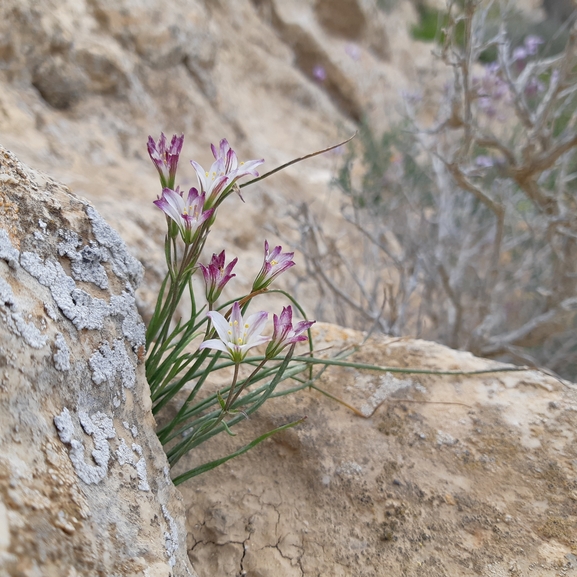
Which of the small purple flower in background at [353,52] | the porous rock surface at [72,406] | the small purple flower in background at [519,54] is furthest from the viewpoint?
the small purple flower in background at [353,52]

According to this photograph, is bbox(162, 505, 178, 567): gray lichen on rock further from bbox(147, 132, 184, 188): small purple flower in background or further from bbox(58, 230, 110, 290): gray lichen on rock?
bbox(147, 132, 184, 188): small purple flower in background

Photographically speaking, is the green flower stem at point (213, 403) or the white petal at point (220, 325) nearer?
the white petal at point (220, 325)

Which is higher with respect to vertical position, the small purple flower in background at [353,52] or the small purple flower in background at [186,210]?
the small purple flower in background at [353,52]

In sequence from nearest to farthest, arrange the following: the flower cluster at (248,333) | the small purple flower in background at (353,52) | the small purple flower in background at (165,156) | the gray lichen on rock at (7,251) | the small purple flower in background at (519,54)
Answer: the gray lichen on rock at (7,251) < the flower cluster at (248,333) < the small purple flower in background at (165,156) < the small purple flower in background at (519,54) < the small purple flower in background at (353,52)

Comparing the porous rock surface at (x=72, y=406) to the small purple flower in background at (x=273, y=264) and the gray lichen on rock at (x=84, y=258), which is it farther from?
the small purple flower in background at (x=273, y=264)

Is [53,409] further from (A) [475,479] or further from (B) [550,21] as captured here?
(B) [550,21]

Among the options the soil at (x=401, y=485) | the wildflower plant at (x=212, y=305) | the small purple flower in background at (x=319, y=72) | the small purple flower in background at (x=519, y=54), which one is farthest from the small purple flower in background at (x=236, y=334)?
the small purple flower in background at (x=319, y=72)
